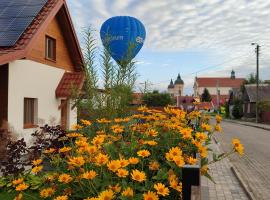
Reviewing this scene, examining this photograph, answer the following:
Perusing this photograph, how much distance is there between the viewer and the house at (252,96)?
5845 cm

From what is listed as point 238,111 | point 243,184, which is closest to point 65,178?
point 243,184

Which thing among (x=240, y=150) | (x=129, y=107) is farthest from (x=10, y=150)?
(x=240, y=150)

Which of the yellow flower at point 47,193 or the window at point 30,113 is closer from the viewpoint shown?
the yellow flower at point 47,193

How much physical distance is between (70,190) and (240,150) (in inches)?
45.5

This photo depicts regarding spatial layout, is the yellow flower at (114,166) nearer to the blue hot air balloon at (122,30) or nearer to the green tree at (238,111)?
the blue hot air balloon at (122,30)

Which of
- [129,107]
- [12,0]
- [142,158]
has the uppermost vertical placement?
[12,0]

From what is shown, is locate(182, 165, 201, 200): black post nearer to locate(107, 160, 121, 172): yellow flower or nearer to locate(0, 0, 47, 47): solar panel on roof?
locate(107, 160, 121, 172): yellow flower

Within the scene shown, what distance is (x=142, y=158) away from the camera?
2693mm

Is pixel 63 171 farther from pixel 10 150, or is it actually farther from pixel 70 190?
pixel 10 150

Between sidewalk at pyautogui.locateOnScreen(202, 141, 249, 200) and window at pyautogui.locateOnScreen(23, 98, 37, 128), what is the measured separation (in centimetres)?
577

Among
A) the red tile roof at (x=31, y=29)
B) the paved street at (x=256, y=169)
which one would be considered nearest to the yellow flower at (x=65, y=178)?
the paved street at (x=256, y=169)

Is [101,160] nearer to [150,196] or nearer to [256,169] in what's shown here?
[150,196]

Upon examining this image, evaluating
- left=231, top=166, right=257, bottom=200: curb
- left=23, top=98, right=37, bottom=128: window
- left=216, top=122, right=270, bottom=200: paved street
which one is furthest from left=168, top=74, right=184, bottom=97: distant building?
left=231, top=166, right=257, bottom=200: curb

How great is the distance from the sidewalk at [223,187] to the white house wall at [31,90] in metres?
3.94
